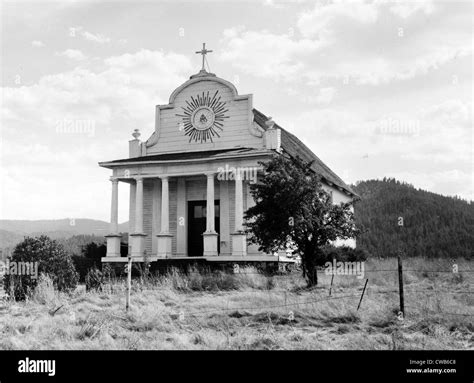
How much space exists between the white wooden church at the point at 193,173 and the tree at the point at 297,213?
4905 millimetres

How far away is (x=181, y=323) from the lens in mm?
10656

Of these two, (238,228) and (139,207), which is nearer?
(238,228)

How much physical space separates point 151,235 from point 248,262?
633cm

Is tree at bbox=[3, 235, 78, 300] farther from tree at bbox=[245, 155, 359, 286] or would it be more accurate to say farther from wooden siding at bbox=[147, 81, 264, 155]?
wooden siding at bbox=[147, 81, 264, 155]

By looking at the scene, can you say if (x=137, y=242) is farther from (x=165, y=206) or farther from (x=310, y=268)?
(x=310, y=268)

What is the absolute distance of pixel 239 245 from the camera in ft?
74.1

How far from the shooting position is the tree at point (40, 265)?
1487 centimetres

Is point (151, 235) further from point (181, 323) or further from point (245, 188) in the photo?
point (181, 323)

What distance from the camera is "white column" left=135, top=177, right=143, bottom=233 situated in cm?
2502

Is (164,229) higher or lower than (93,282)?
higher

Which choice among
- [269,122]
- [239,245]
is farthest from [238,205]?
[269,122]

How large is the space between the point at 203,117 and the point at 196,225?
206 inches

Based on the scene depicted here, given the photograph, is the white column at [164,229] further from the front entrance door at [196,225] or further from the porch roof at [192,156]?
the front entrance door at [196,225]
